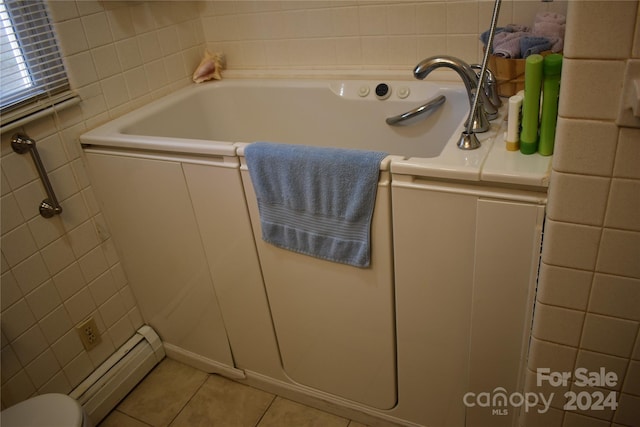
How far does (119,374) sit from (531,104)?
1.55 meters

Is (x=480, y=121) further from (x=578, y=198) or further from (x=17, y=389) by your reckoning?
(x=17, y=389)

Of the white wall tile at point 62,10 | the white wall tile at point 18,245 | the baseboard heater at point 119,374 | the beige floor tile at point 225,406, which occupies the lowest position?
the beige floor tile at point 225,406

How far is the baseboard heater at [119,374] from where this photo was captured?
1.69 meters

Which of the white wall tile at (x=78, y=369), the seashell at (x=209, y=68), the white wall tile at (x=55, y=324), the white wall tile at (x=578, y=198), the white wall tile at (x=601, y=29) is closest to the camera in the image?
the white wall tile at (x=601, y=29)

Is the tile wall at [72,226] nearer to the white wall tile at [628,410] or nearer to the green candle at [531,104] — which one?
the green candle at [531,104]

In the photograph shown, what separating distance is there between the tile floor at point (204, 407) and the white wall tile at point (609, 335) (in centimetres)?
83

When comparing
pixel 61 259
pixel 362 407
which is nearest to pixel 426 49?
pixel 362 407

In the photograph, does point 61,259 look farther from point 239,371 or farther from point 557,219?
point 557,219

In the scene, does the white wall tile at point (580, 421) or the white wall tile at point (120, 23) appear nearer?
the white wall tile at point (580, 421)

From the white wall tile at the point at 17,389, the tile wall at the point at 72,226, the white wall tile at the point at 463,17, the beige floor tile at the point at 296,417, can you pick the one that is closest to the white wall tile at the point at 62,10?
the tile wall at the point at 72,226

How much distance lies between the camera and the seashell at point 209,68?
2.07 metres

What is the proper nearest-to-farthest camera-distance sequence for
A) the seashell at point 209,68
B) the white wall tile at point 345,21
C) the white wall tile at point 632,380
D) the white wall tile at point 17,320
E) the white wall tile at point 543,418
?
1. the white wall tile at point 632,380
2. the white wall tile at point 543,418
3. the white wall tile at point 17,320
4. the white wall tile at point 345,21
5. the seashell at point 209,68

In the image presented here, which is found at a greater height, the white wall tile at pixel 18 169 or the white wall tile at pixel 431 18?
the white wall tile at pixel 431 18

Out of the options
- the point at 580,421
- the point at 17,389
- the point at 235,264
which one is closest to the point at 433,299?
the point at 580,421
